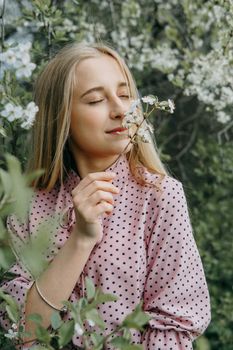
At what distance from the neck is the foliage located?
660mm

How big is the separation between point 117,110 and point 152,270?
0.40m

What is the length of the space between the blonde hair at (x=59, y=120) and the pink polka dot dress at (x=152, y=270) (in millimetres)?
103

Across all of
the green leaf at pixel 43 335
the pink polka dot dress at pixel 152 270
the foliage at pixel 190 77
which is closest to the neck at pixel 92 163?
the pink polka dot dress at pixel 152 270

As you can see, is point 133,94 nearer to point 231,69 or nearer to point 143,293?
point 143,293

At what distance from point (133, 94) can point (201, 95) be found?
50.0 inches

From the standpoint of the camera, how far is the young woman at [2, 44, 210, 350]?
6.13ft

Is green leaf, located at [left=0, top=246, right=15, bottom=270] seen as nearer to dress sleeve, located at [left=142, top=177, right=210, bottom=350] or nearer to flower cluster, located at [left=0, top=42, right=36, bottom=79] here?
flower cluster, located at [left=0, top=42, right=36, bottom=79]

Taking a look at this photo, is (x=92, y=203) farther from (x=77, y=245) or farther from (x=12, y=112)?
(x=12, y=112)

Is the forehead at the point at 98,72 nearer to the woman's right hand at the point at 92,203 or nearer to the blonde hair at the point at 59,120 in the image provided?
the blonde hair at the point at 59,120

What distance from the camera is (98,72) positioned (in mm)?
2014

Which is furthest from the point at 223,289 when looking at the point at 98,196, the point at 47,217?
the point at 98,196

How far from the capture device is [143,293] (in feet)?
6.45

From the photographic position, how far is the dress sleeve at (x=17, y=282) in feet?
6.45

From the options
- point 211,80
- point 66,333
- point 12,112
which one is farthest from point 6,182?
point 211,80
